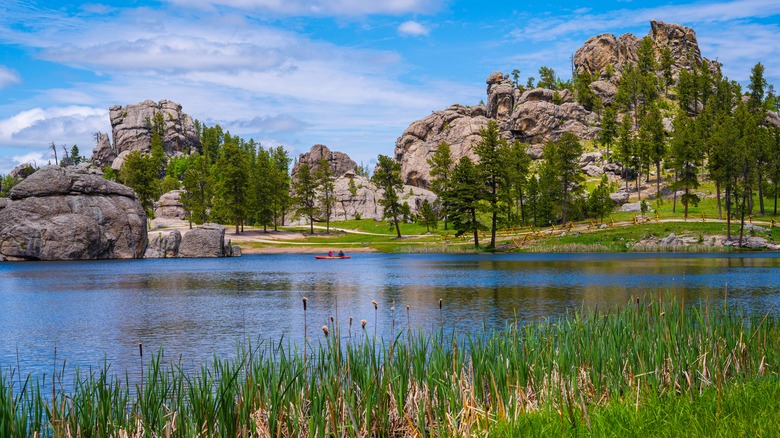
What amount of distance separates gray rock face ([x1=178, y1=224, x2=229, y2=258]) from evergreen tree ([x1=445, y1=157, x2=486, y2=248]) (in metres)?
32.6

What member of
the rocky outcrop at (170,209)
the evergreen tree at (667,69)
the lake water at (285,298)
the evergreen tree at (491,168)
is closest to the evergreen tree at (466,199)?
the evergreen tree at (491,168)

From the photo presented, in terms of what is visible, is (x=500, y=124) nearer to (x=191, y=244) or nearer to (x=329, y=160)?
(x=329, y=160)

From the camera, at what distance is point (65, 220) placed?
247 ft

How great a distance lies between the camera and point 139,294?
124 ft

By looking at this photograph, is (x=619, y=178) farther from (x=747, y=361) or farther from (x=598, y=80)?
(x=747, y=361)

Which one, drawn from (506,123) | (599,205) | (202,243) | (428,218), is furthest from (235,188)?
(506,123)

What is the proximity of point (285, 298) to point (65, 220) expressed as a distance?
172 ft

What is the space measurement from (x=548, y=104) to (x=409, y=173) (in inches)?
1610

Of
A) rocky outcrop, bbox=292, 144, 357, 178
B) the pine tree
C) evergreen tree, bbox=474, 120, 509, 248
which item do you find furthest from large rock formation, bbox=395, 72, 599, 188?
evergreen tree, bbox=474, 120, 509, 248

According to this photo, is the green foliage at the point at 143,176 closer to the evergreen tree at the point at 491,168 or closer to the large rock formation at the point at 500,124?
the evergreen tree at the point at 491,168

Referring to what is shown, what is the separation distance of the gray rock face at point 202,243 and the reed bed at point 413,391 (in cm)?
7987

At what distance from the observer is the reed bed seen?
8.35 m

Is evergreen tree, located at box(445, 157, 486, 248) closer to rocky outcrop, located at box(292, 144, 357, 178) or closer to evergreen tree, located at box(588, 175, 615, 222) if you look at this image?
evergreen tree, located at box(588, 175, 615, 222)

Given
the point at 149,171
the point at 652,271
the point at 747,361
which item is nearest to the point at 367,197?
the point at 149,171
